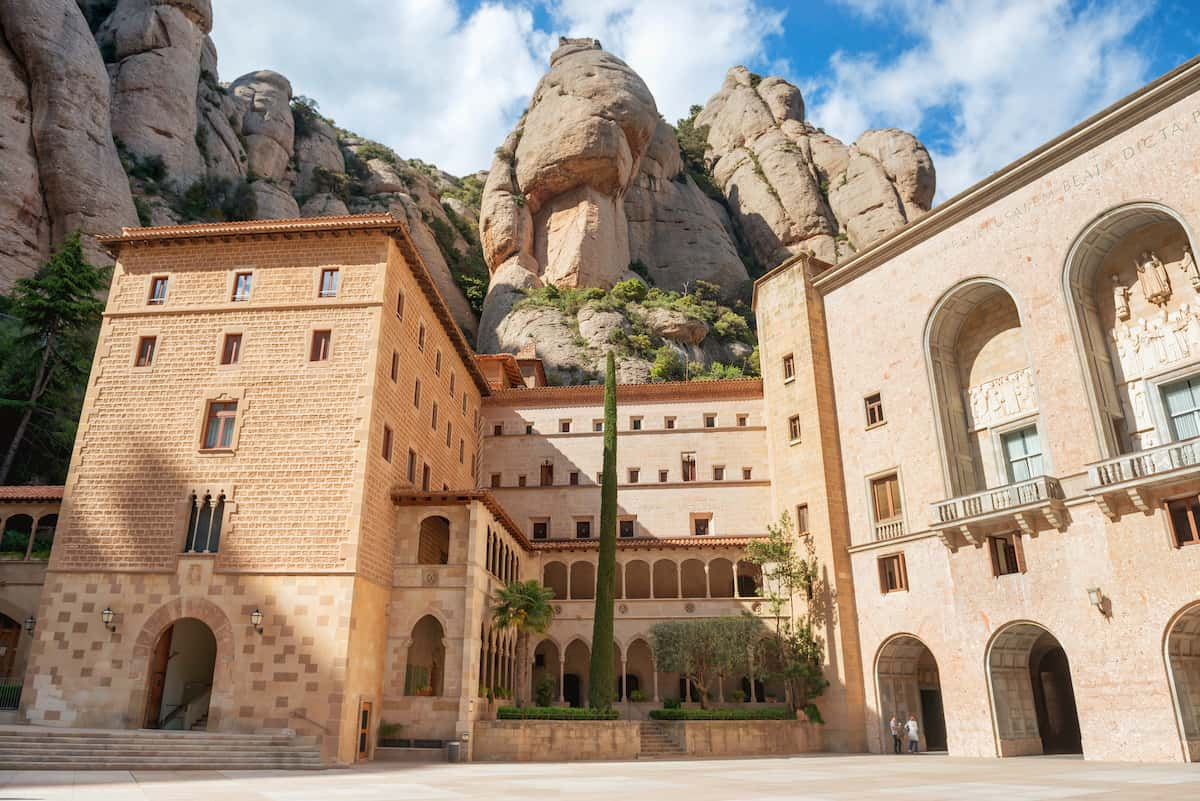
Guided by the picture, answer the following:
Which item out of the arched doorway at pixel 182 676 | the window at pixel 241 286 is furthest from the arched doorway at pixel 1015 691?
the window at pixel 241 286

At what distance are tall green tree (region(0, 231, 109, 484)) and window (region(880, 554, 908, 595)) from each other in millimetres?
34694

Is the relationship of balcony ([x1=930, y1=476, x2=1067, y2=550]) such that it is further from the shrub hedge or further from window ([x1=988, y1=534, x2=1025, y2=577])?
the shrub hedge

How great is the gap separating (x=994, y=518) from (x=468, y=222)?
68.2 m

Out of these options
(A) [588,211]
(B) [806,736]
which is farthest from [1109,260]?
(A) [588,211]

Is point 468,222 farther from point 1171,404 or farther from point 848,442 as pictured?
point 1171,404

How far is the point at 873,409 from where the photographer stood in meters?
30.4

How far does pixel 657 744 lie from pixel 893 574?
10.4 metres

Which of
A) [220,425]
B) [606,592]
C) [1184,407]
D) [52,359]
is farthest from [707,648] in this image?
[52,359]

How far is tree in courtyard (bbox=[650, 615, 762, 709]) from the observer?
30281 millimetres

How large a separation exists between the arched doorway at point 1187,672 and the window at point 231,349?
28.6 m

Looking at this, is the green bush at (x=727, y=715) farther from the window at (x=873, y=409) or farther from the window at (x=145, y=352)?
the window at (x=145, y=352)

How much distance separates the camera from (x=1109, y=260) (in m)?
25.1

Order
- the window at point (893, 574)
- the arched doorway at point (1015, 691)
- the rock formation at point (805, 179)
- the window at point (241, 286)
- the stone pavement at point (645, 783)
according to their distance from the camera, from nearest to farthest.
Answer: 1. the stone pavement at point (645, 783)
2. the arched doorway at point (1015, 691)
3. the window at point (241, 286)
4. the window at point (893, 574)
5. the rock formation at point (805, 179)

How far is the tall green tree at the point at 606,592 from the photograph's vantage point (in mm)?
27013
